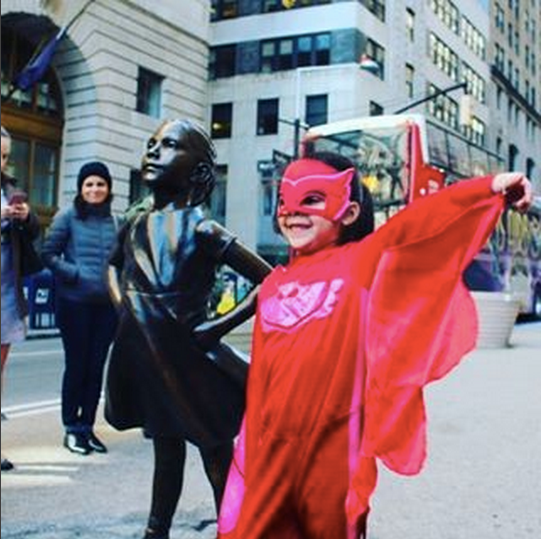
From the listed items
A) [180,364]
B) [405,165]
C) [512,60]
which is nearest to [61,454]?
[180,364]

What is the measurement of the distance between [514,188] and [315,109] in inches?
1366

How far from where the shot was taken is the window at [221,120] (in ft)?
126

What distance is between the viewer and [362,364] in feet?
8.20

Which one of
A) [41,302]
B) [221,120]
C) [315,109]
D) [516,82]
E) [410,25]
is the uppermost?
[516,82]

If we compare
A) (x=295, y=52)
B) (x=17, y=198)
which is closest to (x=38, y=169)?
(x=295, y=52)

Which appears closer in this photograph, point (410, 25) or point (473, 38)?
point (410, 25)

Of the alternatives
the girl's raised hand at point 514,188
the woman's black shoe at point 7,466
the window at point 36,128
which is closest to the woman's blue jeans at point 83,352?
the woman's black shoe at point 7,466

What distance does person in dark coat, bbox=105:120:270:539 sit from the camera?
3314mm

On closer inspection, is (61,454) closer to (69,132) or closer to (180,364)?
(180,364)

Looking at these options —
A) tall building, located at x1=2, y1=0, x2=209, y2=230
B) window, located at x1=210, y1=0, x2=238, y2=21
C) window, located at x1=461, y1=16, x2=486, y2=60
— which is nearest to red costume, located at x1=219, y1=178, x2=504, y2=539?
tall building, located at x1=2, y1=0, x2=209, y2=230

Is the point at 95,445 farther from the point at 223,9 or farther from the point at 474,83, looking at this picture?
the point at 474,83

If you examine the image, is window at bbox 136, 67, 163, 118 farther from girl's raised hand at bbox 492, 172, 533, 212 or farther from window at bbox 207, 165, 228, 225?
girl's raised hand at bbox 492, 172, 533, 212

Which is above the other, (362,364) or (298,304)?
(298,304)

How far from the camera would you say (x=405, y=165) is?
643 inches
